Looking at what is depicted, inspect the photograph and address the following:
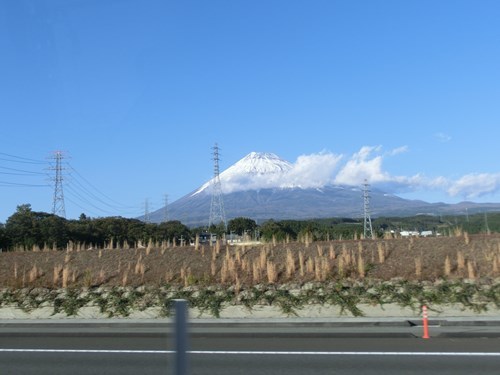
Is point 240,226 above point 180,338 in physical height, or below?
above

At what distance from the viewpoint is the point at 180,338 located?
10.1 ft

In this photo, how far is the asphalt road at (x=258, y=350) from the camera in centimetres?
919

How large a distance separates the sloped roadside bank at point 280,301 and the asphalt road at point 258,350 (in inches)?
84.6

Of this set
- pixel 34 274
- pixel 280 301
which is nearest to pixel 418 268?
pixel 280 301

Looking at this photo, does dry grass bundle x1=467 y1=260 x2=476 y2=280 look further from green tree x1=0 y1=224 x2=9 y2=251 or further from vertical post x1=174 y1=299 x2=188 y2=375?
green tree x1=0 y1=224 x2=9 y2=251

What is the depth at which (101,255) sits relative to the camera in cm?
2469

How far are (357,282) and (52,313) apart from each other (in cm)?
935

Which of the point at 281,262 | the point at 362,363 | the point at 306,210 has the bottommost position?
the point at 362,363

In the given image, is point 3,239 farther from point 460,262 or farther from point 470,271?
point 470,271

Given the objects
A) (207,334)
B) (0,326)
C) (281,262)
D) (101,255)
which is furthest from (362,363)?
(101,255)

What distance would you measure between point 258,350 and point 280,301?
5789 mm

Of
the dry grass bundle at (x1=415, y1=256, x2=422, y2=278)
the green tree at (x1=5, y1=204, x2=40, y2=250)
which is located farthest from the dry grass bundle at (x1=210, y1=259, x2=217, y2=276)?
the green tree at (x1=5, y1=204, x2=40, y2=250)

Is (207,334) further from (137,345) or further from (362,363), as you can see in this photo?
(362,363)

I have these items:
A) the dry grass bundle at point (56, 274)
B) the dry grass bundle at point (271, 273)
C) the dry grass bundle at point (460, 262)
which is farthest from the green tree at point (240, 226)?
the dry grass bundle at point (460, 262)
